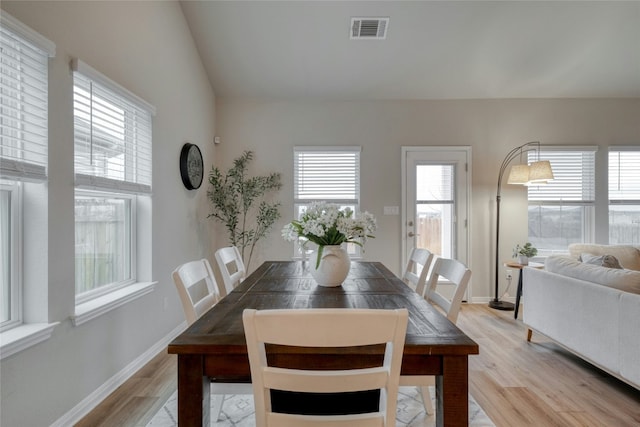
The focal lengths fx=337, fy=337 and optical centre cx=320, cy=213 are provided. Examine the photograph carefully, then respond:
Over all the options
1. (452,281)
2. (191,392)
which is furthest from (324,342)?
(452,281)

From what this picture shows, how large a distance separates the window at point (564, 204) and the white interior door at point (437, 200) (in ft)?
3.03

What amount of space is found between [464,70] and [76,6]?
12.1 feet

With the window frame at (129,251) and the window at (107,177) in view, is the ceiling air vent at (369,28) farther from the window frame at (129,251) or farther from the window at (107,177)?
the window frame at (129,251)

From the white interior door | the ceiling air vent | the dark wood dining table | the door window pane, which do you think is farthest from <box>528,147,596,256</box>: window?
the dark wood dining table

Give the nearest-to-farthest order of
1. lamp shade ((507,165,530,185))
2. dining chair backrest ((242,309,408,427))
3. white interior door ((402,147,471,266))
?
dining chair backrest ((242,309,408,427)) < lamp shade ((507,165,530,185)) < white interior door ((402,147,471,266))

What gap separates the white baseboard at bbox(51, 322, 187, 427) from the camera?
1.80m

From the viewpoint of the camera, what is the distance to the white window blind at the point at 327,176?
4371 millimetres

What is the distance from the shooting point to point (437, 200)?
4344mm

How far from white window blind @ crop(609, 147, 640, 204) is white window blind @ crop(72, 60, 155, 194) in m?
5.40

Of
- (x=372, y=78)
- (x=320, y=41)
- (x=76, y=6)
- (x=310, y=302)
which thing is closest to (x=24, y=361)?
(x=310, y=302)

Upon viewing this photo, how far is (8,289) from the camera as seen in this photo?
1611mm

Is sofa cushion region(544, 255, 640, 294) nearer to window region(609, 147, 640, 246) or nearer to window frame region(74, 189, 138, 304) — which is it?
window region(609, 147, 640, 246)

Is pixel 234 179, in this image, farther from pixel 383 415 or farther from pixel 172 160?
pixel 383 415

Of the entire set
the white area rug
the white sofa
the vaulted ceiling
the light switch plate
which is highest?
the vaulted ceiling
